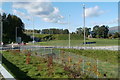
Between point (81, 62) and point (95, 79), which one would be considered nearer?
point (95, 79)

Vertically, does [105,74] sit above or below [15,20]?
below

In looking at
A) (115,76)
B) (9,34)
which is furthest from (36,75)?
(9,34)

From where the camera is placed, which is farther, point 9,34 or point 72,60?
point 9,34

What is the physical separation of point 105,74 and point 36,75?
3377mm

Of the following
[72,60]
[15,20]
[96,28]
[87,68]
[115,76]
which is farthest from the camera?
[96,28]

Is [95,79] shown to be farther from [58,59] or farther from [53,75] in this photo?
[58,59]

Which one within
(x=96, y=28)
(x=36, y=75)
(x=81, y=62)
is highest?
(x=96, y=28)

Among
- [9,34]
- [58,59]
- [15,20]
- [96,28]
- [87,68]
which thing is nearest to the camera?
[87,68]

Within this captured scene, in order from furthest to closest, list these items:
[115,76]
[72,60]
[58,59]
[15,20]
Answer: [15,20] → [58,59] → [72,60] → [115,76]

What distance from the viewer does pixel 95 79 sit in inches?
277

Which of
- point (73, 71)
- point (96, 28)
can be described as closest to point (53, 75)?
point (73, 71)

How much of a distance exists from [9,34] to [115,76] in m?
68.1

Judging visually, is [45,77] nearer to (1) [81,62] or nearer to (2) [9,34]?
(1) [81,62]

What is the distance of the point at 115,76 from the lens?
636 cm
